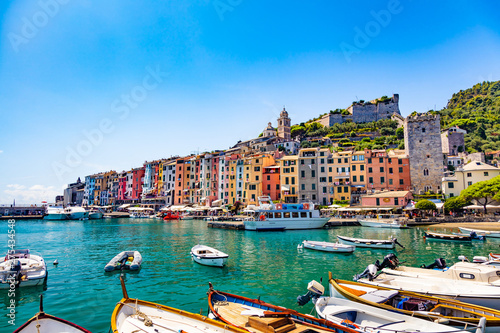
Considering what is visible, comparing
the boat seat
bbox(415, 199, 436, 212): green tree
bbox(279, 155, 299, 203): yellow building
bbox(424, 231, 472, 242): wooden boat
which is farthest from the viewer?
bbox(279, 155, 299, 203): yellow building

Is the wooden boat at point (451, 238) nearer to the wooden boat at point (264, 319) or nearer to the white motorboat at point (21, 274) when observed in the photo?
the wooden boat at point (264, 319)

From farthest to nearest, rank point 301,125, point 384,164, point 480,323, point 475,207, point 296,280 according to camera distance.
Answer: point 301,125 → point 384,164 → point 475,207 → point 296,280 → point 480,323

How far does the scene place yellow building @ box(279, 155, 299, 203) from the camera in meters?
63.6

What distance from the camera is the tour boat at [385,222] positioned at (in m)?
44.3

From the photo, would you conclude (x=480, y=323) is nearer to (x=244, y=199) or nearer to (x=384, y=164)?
(x=384, y=164)

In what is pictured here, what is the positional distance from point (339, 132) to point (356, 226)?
220 feet

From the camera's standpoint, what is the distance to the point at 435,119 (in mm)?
60875

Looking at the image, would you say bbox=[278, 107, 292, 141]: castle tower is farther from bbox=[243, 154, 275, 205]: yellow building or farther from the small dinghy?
the small dinghy

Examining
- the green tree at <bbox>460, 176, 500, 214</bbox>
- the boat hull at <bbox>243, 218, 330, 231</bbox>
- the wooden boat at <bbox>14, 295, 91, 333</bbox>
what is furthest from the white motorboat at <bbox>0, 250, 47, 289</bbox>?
the green tree at <bbox>460, 176, 500, 214</bbox>

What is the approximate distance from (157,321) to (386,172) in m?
57.7

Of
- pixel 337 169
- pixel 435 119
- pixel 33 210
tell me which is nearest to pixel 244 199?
pixel 337 169

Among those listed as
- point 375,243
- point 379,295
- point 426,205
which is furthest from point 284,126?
point 379,295

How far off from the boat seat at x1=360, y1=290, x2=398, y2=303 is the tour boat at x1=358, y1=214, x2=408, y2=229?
117ft

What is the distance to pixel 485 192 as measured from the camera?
149 feet
